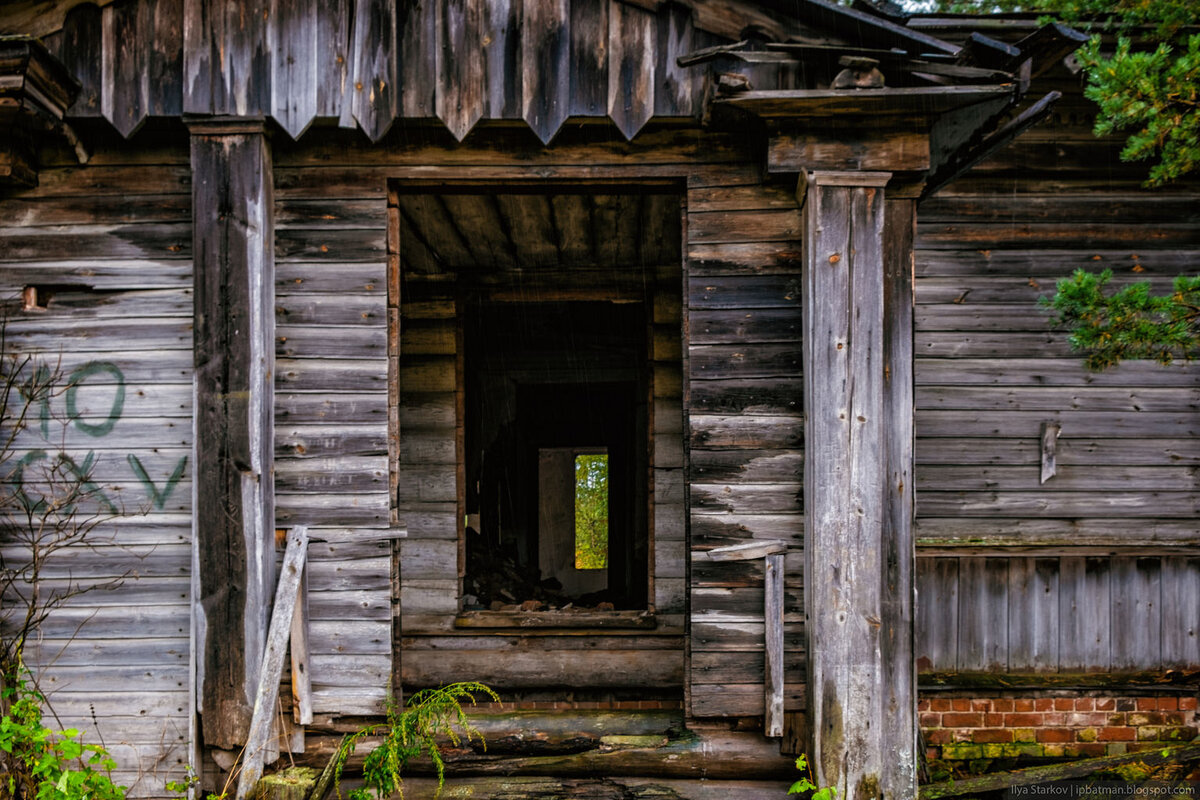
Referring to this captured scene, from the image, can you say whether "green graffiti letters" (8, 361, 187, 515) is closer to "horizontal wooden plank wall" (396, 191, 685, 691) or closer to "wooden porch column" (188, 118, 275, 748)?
"wooden porch column" (188, 118, 275, 748)

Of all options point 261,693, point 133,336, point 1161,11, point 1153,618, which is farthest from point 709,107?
point 1153,618

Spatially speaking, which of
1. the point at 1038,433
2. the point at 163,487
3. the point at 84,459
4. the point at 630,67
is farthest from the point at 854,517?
the point at 84,459

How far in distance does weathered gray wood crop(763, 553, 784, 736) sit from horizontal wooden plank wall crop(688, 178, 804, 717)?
0.05m

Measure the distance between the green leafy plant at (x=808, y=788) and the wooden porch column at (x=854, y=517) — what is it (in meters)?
0.05

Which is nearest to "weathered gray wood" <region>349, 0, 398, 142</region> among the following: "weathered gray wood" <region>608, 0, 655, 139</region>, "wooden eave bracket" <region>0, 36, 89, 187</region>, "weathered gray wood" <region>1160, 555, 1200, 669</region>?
"weathered gray wood" <region>608, 0, 655, 139</region>

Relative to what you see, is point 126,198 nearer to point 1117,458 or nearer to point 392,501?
point 392,501

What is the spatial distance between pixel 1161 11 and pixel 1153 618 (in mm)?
3608

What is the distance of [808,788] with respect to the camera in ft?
11.9

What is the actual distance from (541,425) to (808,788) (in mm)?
6704

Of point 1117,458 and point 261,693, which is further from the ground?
point 1117,458

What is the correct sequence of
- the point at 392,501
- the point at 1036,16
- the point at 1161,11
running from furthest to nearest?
the point at 1036,16 → the point at 1161,11 → the point at 392,501

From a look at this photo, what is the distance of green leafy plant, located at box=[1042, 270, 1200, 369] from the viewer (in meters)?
3.60

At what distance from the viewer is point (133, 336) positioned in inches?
154

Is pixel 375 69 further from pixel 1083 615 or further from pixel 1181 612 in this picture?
pixel 1181 612
